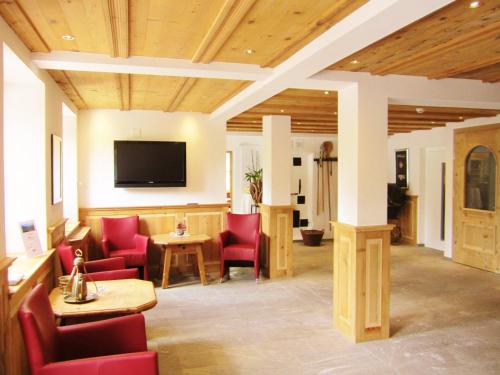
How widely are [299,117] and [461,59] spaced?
→ 3.09 m

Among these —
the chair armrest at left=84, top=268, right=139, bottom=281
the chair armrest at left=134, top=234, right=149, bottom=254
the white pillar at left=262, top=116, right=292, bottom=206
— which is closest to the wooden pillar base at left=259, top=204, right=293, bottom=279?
the white pillar at left=262, top=116, right=292, bottom=206

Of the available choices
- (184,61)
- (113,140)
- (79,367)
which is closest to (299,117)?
(113,140)

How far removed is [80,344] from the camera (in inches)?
92.6

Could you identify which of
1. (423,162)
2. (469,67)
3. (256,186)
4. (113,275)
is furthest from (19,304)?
(423,162)

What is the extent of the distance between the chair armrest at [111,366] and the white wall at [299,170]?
669cm

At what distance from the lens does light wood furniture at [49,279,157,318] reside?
2582 millimetres

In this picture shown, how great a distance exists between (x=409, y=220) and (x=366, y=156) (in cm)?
571

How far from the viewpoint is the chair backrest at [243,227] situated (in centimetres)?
601

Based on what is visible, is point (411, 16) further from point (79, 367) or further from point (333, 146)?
point (333, 146)

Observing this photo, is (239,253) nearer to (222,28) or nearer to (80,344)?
(80,344)

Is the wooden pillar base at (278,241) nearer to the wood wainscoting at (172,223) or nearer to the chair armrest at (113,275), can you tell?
the wood wainscoting at (172,223)

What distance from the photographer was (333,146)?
925 centimetres

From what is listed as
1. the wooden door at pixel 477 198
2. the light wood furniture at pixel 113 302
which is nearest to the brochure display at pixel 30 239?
the light wood furniture at pixel 113 302

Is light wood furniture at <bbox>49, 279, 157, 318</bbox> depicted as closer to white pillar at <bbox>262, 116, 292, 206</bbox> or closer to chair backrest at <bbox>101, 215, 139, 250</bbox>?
chair backrest at <bbox>101, 215, 139, 250</bbox>
